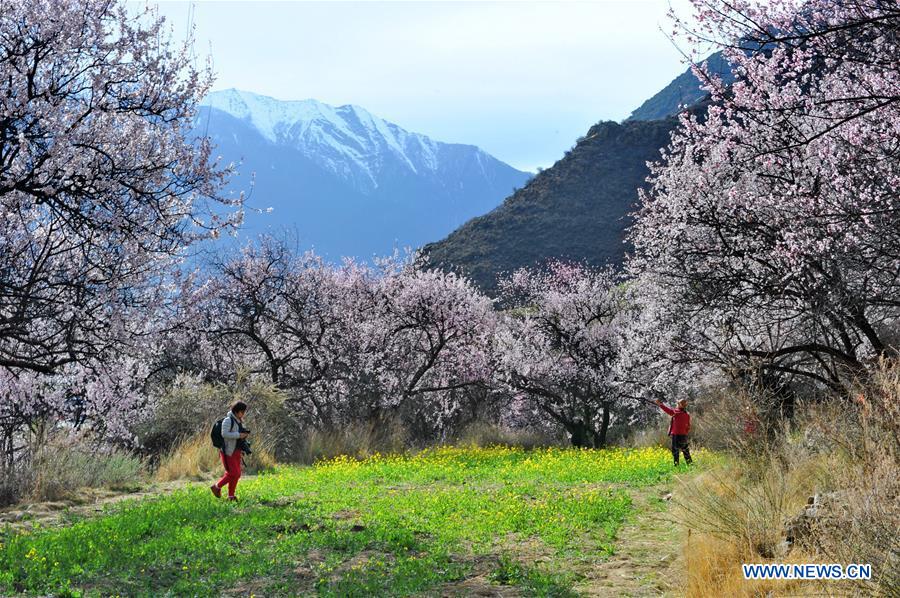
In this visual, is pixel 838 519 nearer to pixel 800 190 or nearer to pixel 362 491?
pixel 800 190

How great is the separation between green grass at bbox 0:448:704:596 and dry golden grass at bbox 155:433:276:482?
3.08 meters

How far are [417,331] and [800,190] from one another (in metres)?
22.2

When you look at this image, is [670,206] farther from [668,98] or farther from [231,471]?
[668,98]

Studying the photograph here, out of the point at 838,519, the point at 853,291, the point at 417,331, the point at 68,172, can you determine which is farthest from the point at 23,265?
the point at 417,331

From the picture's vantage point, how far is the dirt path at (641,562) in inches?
285

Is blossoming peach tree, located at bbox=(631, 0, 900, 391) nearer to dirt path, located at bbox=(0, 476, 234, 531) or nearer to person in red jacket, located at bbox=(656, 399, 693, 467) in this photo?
person in red jacket, located at bbox=(656, 399, 693, 467)

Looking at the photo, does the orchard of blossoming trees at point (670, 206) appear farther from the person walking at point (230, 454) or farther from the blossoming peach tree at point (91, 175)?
the person walking at point (230, 454)

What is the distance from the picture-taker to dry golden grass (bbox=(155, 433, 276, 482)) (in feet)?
57.1

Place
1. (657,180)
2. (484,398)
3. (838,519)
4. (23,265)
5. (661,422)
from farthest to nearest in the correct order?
1. (484,398)
2. (661,422)
3. (657,180)
4. (23,265)
5. (838,519)

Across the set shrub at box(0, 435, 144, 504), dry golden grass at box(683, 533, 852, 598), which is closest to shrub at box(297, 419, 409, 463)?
shrub at box(0, 435, 144, 504)

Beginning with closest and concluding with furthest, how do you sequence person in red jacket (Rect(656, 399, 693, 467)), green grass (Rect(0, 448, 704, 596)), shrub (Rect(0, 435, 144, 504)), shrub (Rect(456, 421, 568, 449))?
green grass (Rect(0, 448, 704, 596)) < shrub (Rect(0, 435, 144, 504)) < person in red jacket (Rect(656, 399, 693, 467)) < shrub (Rect(456, 421, 568, 449))

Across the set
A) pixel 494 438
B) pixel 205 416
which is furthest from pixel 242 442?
pixel 494 438

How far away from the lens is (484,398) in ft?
112

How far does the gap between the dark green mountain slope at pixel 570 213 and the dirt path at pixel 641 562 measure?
170 feet
